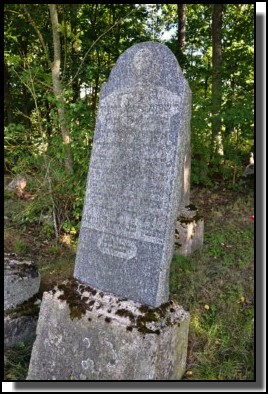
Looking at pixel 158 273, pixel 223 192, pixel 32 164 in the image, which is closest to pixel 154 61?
pixel 158 273

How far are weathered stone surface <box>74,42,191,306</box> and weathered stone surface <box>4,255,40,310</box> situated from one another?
102 centimetres

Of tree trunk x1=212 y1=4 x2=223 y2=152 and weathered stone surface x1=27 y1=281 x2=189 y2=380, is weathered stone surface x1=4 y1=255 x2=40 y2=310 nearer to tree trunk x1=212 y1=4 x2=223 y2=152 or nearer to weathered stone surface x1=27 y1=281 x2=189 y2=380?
weathered stone surface x1=27 y1=281 x2=189 y2=380

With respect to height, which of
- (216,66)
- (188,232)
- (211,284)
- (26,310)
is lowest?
(26,310)

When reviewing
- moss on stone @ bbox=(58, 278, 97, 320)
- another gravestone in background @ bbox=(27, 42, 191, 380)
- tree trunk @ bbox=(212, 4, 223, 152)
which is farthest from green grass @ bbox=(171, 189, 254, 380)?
tree trunk @ bbox=(212, 4, 223, 152)

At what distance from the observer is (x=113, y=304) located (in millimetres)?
2910

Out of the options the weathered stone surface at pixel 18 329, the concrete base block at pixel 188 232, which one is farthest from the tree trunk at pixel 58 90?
the weathered stone surface at pixel 18 329

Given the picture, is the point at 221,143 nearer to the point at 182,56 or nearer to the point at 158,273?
the point at 182,56

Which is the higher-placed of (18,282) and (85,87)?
(85,87)

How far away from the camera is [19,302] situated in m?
3.83

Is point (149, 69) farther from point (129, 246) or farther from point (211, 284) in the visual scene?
point (211, 284)

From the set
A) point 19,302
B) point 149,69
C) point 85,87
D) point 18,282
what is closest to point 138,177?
point 149,69

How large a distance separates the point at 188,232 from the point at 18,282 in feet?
8.84

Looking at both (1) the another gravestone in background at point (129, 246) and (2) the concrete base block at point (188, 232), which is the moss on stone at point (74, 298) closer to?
(1) the another gravestone in background at point (129, 246)

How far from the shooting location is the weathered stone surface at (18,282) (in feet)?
12.3
